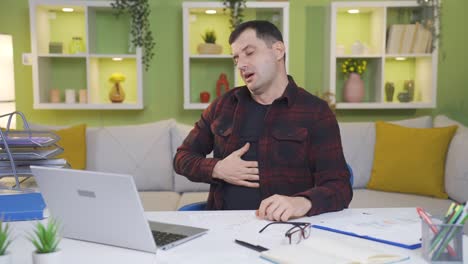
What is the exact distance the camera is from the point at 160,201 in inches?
123

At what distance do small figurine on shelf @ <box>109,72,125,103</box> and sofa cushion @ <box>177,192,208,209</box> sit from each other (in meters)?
1.11

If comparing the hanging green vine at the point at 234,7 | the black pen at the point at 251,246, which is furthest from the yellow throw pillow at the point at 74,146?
the black pen at the point at 251,246

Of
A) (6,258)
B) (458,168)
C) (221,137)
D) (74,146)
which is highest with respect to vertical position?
(221,137)

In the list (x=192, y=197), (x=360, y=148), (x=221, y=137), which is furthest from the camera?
(x=360, y=148)

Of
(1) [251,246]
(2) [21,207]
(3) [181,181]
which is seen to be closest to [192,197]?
(3) [181,181]

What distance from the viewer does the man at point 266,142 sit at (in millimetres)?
1871

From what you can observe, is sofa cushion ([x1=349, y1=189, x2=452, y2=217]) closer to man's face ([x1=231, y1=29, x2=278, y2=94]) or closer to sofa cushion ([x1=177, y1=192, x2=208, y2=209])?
sofa cushion ([x1=177, y1=192, x2=208, y2=209])

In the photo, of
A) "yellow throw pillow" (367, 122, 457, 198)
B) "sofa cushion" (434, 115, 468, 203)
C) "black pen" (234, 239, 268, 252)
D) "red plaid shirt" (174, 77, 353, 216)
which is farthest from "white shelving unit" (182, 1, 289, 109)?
"black pen" (234, 239, 268, 252)

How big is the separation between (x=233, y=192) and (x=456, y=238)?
97 centimetres

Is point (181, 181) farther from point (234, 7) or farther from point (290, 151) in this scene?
point (290, 151)

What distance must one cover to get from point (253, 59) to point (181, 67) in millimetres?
2295

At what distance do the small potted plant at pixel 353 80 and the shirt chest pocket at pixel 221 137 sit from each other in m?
2.24

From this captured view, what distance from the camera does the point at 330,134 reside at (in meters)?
1.93

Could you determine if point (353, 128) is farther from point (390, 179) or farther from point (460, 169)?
point (460, 169)
